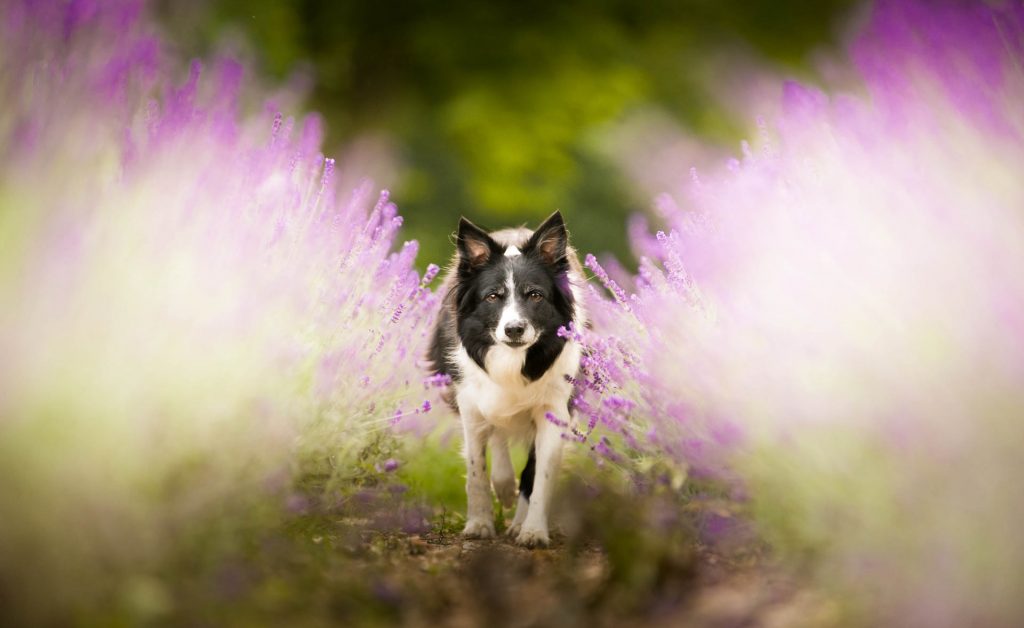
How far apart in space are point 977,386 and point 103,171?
7.00ft

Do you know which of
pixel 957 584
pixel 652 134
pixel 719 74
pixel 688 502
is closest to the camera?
pixel 957 584

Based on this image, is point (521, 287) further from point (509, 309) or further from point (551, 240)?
point (551, 240)

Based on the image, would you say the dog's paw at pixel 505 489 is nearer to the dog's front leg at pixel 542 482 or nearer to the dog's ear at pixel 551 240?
the dog's front leg at pixel 542 482

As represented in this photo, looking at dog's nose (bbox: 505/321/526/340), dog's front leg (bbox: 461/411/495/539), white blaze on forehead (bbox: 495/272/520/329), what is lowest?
dog's front leg (bbox: 461/411/495/539)

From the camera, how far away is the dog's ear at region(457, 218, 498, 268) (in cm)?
408

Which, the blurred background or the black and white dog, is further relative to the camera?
the blurred background

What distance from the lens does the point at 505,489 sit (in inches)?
171

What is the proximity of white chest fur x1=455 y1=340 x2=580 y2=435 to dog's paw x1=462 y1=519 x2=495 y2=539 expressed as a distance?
0.45 metres

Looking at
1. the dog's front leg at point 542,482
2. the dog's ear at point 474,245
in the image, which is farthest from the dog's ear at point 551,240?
the dog's front leg at point 542,482

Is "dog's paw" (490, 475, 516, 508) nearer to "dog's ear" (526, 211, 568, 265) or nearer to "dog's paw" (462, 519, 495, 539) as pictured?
"dog's paw" (462, 519, 495, 539)

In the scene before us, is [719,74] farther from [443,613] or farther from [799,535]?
[443,613]

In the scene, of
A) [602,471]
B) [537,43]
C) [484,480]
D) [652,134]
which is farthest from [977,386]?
[537,43]

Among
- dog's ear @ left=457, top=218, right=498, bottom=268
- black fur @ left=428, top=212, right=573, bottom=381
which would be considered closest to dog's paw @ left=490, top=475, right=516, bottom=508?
black fur @ left=428, top=212, right=573, bottom=381

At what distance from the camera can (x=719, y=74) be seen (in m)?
4.33
